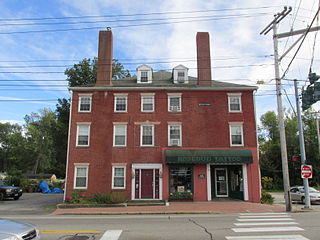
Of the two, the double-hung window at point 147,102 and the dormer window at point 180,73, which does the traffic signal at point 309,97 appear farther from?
the double-hung window at point 147,102

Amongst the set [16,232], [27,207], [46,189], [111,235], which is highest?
[16,232]

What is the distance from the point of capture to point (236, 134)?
20.9 metres

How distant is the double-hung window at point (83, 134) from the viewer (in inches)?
825

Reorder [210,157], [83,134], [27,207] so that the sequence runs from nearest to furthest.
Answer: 1. [27,207]
2. [210,157]
3. [83,134]

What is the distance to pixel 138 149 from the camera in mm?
20641

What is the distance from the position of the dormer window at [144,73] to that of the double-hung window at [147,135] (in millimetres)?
4410

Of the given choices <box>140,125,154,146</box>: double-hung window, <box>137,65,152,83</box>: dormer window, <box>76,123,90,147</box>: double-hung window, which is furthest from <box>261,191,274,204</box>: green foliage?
<box>76,123,90,147</box>: double-hung window

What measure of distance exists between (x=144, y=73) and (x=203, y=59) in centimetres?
532

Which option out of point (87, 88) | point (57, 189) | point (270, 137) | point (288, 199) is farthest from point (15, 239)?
point (270, 137)

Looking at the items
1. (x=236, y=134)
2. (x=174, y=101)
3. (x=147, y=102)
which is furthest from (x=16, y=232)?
(x=236, y=134)

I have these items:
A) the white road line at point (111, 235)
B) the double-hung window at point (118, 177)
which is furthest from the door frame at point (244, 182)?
the white road line at point (111, 235)

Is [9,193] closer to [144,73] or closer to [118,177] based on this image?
[118,177]

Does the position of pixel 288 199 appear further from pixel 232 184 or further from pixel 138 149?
pixel 138 149

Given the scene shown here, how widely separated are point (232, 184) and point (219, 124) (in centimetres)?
511
